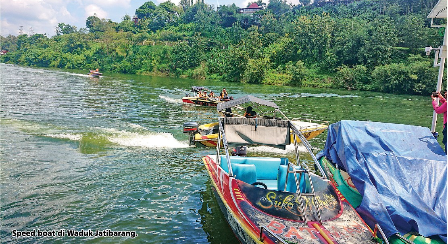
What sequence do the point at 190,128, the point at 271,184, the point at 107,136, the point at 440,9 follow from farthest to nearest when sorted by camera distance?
the point at 107,136 < the point at 190,128 < the point at 440,9 < the point at 271,184

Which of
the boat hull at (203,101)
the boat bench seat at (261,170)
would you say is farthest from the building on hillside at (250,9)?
the boat bench seat at (261,170)

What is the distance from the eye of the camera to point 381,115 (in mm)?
31078

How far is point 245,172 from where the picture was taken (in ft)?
35.3

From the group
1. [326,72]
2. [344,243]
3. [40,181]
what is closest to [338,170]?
[344,243]

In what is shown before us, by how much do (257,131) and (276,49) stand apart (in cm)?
6646

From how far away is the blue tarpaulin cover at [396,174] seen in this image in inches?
318

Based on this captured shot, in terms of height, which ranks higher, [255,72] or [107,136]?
[255,72]

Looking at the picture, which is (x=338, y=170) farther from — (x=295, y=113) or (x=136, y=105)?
(x=136, y=105)

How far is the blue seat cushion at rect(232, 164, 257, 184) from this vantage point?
10750 mm

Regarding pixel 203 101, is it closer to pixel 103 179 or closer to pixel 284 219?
pixel 103 179

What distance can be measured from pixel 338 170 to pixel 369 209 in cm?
330

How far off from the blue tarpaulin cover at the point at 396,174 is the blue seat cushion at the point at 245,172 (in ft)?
8.84

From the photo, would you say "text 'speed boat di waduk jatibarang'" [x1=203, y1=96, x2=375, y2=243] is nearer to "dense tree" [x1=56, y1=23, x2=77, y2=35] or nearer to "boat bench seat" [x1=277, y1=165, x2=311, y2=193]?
"boat bench seat" [x1=277, y1=165, x2=311, y2=193]

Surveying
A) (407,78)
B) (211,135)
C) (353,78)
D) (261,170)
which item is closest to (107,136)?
(211,135)
